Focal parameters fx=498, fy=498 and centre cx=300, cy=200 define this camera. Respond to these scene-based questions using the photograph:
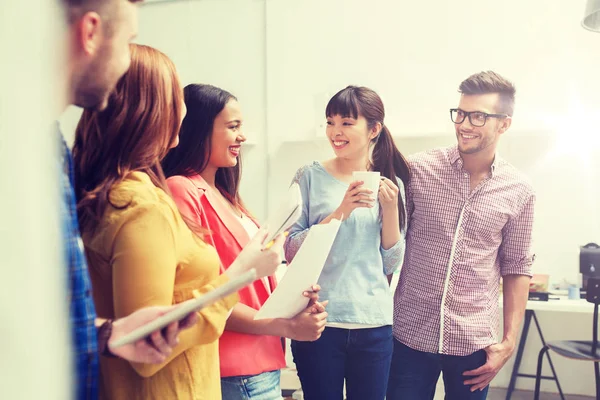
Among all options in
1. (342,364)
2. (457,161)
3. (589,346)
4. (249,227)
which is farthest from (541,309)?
(249,227)

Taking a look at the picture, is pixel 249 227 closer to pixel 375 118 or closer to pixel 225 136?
pixel 225 136

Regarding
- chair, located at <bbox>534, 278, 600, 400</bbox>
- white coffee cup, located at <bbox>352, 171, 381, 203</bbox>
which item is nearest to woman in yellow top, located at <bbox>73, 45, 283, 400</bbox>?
white coffee cup, located at <bbox>352, 171, 381, 203</bbox>

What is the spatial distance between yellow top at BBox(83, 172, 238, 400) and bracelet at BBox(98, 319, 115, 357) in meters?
0.02

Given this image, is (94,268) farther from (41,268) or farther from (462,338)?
(462,338)

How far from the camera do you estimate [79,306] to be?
0.46 metres

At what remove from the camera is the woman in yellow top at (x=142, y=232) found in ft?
1.82

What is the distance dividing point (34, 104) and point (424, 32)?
2.44 metres

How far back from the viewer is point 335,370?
4.05 ft

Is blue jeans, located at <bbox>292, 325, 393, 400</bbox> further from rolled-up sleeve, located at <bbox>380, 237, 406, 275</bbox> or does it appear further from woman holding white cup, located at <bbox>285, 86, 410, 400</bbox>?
rolled-up sleeve, located at <bbox>380, 237, 406, 275</bbox>

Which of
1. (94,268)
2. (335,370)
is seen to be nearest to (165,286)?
(94,268)

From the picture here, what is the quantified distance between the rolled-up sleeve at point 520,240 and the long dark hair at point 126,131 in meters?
1.04

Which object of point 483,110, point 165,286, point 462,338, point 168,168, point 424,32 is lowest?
point 462,338

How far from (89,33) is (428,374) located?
48.2 inches

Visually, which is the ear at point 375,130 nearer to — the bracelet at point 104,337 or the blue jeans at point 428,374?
the blue jeans at point 428,374
